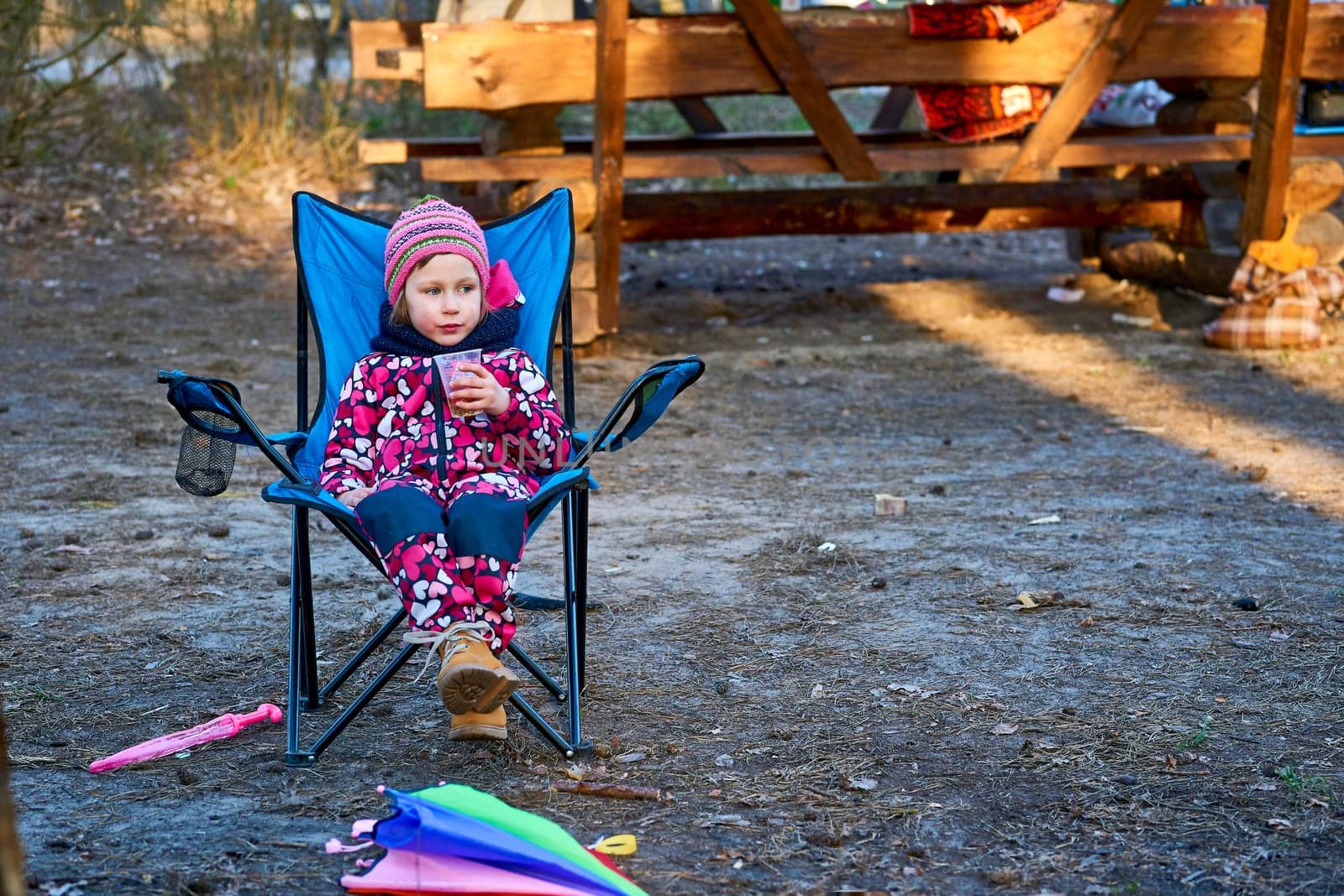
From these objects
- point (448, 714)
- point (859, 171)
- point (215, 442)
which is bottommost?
point (448, 714)

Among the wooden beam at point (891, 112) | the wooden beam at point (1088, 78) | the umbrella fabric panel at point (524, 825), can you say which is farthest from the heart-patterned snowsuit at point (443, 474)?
the wooden beam at point (891, 112)

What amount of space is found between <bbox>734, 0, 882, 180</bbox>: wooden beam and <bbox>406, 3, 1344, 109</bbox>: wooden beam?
0.33 ft

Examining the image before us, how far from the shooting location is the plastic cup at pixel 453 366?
3.26 meters

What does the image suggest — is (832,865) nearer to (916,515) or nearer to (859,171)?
(916,515)

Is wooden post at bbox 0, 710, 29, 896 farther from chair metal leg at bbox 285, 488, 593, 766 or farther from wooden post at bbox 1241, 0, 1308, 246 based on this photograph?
wooden post at bbox 1241, 0, 1308, 246

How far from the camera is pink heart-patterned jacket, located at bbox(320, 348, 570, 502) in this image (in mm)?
3260

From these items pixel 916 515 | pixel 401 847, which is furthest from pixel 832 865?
pixel 916 515

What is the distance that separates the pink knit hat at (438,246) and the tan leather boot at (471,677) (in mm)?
962

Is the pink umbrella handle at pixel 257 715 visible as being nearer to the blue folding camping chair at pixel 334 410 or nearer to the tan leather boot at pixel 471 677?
the blue folding camping chair at pixel 334 410

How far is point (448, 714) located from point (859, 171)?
4.99 meters

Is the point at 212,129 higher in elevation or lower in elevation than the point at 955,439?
higher

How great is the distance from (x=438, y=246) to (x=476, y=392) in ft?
1.34

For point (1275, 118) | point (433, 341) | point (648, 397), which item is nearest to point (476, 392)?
point (433, 341)

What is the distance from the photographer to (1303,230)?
816cm
